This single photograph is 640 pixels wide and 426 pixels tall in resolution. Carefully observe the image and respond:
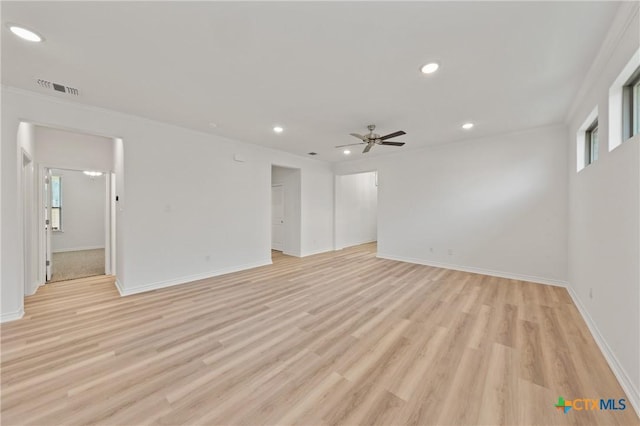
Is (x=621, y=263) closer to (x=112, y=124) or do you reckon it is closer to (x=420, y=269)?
(x=420, y=269)

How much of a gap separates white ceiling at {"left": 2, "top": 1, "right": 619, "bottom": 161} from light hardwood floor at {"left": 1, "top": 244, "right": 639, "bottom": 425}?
8.87ft

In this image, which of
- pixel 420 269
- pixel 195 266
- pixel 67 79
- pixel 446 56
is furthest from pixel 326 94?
pixel 420 269

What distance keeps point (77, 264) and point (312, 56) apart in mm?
7016

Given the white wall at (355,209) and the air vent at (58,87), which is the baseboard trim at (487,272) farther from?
the air vent at (58,87)

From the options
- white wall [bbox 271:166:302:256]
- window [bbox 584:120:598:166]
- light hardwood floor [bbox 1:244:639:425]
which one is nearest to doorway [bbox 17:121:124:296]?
light hardwood floor [bbox 1:244:639:425]

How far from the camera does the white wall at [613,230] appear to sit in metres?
1.68

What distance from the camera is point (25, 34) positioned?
76.2 inches

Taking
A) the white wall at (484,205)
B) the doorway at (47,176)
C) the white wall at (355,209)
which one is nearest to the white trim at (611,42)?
the white wall at (484,205)

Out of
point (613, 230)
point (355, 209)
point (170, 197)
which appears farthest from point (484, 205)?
point (170, 197)

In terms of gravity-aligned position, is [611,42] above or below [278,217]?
above

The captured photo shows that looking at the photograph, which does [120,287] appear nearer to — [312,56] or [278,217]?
[278,217]

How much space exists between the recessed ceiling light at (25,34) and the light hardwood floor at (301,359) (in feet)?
8.89

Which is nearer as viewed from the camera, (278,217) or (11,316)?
(11,316)

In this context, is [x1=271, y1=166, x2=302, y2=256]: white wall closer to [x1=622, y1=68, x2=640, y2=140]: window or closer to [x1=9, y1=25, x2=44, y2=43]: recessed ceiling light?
[x1=9, y1=25, x2=44, y2=43]: recessed ceiling light
